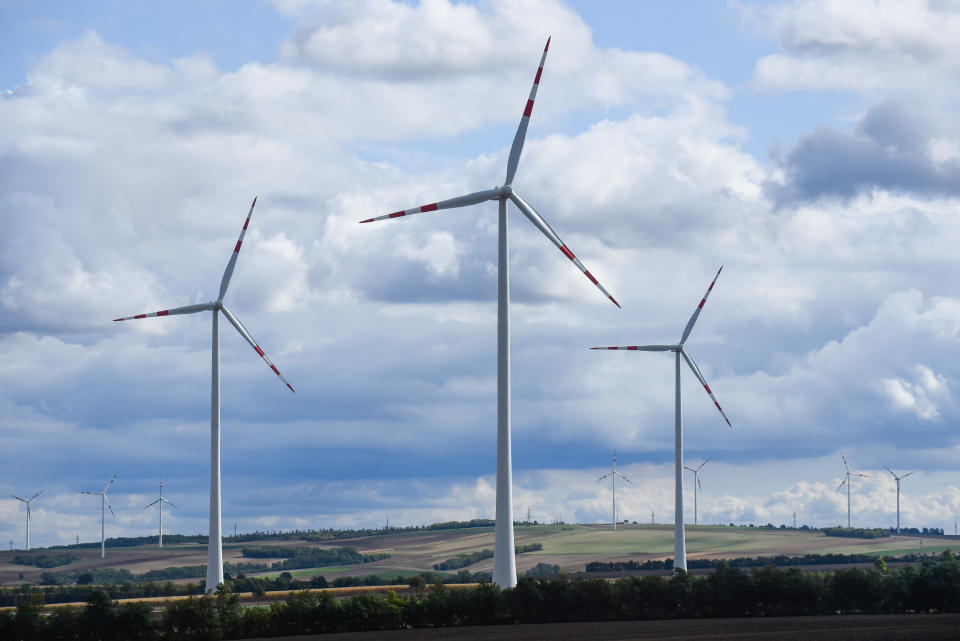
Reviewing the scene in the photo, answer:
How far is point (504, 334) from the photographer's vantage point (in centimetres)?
9481

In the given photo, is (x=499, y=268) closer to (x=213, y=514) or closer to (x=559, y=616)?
(x=559, y=616)

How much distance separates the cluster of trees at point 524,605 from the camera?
94688mm

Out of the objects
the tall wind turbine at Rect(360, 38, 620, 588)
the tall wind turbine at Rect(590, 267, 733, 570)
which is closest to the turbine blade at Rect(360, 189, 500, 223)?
the tall wind turbine at Rect(360, 38, 620, 588)

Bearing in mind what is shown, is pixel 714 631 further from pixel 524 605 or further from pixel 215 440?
pixel 215 440

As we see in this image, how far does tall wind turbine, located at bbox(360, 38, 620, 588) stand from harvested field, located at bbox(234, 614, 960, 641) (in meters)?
5.55

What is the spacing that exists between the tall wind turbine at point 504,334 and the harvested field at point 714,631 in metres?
5.55

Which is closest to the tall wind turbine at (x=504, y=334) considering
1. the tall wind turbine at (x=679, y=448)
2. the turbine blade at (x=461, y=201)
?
the turbine blade at (x=461, y=201)

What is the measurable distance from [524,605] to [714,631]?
17648 millimetres

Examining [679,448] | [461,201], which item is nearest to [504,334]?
[461,201]

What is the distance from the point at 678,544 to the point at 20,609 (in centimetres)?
7483

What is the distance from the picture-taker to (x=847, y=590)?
11606cm

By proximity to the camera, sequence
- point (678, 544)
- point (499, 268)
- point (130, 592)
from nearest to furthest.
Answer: point (499, 268) → point (678, 544) → point (130, 592)

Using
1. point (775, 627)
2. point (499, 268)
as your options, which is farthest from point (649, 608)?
point (499, 268)

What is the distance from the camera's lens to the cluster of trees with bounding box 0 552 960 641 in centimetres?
9469
